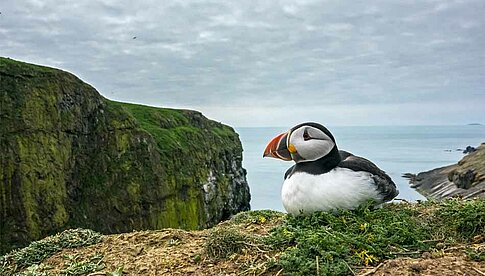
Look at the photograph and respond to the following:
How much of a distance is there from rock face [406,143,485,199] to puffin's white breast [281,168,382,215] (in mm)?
25465

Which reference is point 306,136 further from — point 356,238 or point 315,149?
point 356,238

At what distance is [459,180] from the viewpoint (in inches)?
1638

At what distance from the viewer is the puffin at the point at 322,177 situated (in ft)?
16.0

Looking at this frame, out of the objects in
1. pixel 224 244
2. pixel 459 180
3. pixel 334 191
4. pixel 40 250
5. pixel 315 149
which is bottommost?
pixel 459 180

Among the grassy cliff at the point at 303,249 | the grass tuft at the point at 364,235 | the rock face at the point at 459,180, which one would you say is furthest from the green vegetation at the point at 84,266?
the rock face at the point at 459,180

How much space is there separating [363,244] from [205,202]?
95.5 feet

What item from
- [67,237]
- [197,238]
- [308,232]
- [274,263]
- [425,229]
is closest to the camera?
[274,263]

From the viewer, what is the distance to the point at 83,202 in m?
24.3

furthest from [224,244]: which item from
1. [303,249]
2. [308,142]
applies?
[308,142]

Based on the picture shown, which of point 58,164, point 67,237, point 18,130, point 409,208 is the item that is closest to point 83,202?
point 58,164

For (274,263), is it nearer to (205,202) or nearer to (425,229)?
(425,229)

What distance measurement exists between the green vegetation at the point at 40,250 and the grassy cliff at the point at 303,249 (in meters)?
0.01

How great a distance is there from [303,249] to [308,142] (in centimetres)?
154

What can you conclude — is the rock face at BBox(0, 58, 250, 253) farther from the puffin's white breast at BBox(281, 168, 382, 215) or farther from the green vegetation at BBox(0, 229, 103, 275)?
the puffin's white breast at BBox(281, 168, 382, 215)
